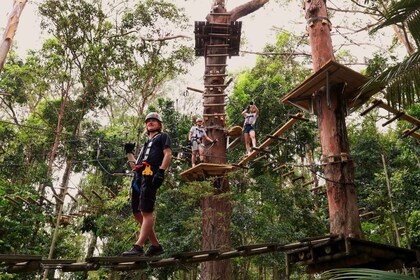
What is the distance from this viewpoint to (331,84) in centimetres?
434

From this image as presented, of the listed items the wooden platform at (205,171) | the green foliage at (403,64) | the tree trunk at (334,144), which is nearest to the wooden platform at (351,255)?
the tree trunk at (334,144)

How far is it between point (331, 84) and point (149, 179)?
7.79ft

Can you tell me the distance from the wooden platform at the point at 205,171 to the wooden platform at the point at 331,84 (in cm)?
183

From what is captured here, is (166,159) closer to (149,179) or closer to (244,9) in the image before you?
(149,179)

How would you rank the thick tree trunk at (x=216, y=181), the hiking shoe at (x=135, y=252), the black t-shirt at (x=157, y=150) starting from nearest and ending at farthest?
1. the hiking shoe at (x=135, y=252)
2. the black t-shirt at (x=157, y=150)
3. the thick tree trunk at (x=216, y=181)

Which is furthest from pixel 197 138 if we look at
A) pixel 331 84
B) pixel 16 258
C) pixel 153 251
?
pixel 16 258

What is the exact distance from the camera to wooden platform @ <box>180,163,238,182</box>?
6023 mm

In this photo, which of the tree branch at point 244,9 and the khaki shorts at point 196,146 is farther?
the tree branch at point 244,9

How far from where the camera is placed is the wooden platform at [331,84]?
4.03 meters

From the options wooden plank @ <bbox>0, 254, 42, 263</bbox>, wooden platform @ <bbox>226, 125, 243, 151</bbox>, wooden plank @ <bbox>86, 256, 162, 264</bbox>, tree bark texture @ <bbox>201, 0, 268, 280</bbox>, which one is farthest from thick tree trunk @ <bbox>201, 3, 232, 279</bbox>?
wooden plank @ <bbox>0, 254, 42, 263</bbox>

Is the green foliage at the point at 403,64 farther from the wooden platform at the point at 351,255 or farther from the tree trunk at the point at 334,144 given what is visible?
the wooden platform at the point at 351,255

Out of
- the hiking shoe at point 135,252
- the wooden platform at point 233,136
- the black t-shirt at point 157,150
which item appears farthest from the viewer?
the wooden platform at point 233,136

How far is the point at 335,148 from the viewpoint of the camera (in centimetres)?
417

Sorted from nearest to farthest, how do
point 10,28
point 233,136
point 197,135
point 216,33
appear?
point 197,135
point 10,28
point 233,136
point 216,33
